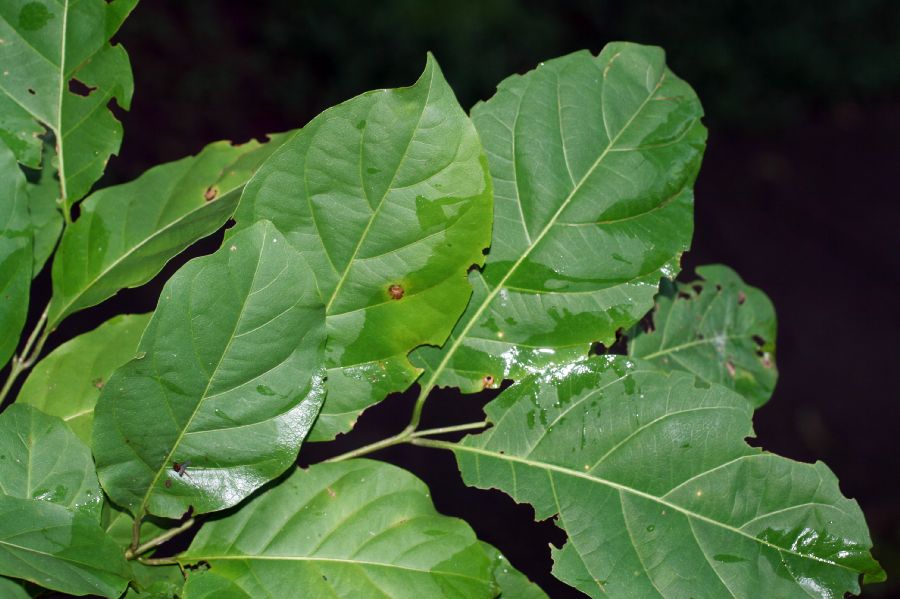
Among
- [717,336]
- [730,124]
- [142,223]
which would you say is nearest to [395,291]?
[142,223]

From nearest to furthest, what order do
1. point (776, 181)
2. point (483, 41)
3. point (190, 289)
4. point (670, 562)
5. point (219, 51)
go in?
point (190, 289), point (670, 562), point (219, 51), point (483, 41), point (776, 181)

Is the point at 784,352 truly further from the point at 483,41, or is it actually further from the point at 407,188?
the point at 407,188

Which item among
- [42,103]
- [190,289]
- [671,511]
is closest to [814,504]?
[671,511]

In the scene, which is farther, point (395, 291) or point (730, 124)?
point (730, 124)

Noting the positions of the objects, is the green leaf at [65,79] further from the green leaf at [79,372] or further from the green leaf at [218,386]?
the green leaf at [218,386]

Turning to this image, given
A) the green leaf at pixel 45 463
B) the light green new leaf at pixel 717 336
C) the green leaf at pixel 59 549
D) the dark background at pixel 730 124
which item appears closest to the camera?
the green leaf at pixel 59 549

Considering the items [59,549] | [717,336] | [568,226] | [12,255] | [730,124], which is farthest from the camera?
[730,124]

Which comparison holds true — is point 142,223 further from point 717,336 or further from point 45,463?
point 717,336

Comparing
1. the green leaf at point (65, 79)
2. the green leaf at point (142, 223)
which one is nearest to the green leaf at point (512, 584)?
the green leaf at point (142, 223)
